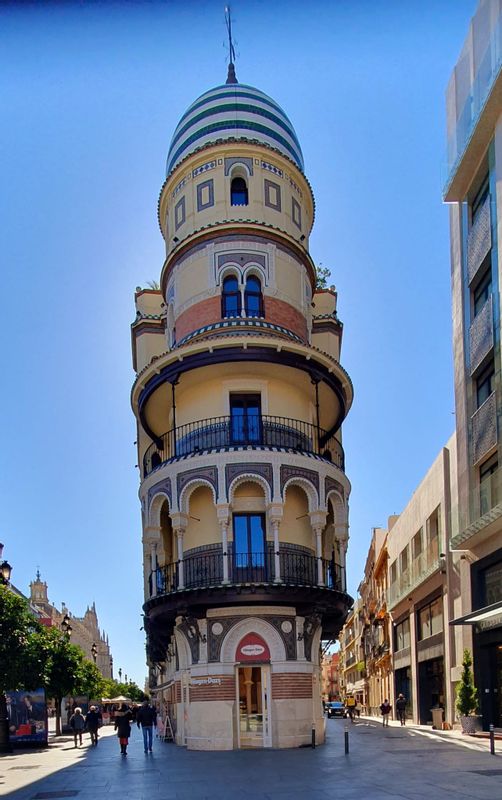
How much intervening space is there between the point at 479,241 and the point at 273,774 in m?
19.2

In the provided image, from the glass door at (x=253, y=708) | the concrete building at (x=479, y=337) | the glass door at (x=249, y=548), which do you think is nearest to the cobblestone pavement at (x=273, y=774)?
the glass door at (x=253, y=708)

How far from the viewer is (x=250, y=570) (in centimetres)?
2672

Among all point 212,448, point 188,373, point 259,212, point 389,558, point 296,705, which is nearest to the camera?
point 296,705

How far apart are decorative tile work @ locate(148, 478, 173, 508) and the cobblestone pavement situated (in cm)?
803

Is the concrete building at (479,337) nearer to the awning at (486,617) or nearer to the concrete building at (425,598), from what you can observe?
the awning at (486,617)

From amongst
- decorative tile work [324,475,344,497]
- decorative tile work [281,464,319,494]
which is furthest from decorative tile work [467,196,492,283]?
decorative tile work [281,464,319,494]

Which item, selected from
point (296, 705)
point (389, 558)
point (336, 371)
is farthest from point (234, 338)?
point (389, 558)

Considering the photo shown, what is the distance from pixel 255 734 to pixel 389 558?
2992 cm

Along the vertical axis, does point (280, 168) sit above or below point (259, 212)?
above

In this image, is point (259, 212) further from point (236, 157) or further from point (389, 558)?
point (389, 558)

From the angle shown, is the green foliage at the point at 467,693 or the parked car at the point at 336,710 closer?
the green foliage at the point at 467,693

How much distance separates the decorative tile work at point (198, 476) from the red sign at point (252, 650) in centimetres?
461

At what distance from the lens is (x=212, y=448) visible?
1071 inches

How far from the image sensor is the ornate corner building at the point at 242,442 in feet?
84.7
